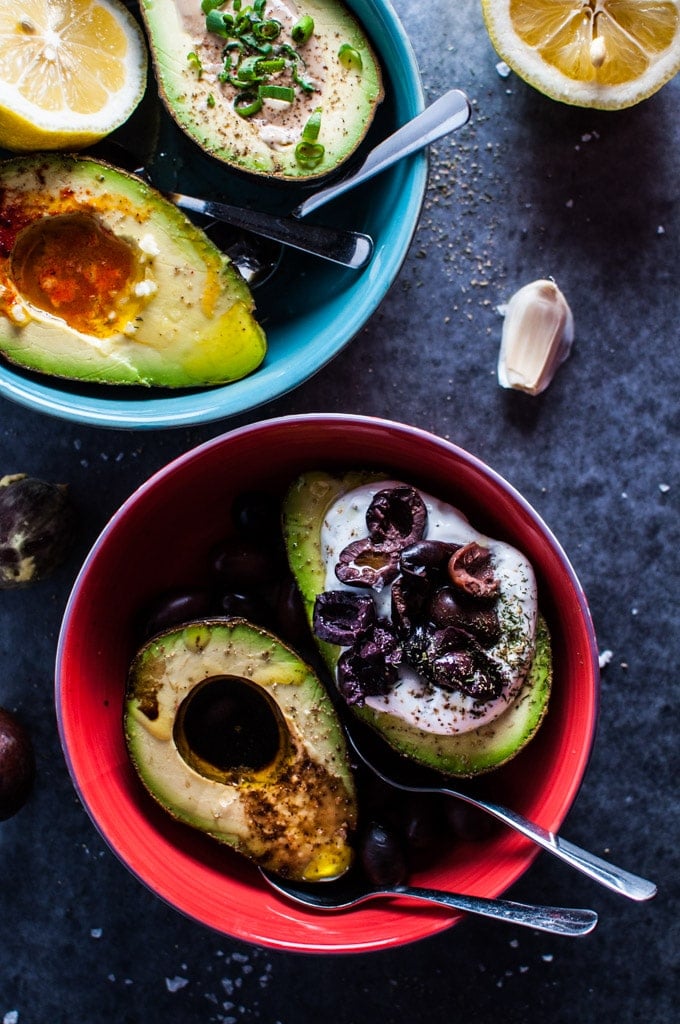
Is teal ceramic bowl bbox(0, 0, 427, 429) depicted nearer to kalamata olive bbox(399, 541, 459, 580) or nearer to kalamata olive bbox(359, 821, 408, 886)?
kalamata olive bbox(399, 541, 459, 580)

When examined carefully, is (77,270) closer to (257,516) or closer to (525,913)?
(257,516)

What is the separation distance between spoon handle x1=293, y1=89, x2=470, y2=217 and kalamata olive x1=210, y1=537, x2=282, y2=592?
1.32 feet

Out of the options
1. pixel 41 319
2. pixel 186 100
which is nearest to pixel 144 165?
pixel 186 100

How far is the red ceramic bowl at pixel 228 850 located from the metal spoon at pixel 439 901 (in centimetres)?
1

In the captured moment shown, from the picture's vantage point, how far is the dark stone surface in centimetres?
115

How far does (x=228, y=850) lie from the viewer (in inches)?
40.5

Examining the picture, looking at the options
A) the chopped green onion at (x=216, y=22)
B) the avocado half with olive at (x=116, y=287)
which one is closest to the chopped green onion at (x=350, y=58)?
the chopped green onion at (x=216, y=22)

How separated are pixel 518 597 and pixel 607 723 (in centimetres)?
30

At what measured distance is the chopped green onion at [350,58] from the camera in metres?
0.99

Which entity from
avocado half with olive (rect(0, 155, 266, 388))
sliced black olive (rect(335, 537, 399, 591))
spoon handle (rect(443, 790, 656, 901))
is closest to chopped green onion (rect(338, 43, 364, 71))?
avocado half with olive (rect(0, 155, 266, 388))

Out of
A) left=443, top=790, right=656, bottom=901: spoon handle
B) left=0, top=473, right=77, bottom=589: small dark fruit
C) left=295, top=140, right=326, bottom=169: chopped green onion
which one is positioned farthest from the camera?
left=0, top=473, right=77, bottom=589: small dark fruit

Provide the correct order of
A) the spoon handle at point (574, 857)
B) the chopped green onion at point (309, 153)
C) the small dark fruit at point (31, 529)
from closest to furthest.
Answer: the spoon handle at point (574, 857)
the chopped green onion at point (309, 153)
the small dark fruit at point (31, 529)

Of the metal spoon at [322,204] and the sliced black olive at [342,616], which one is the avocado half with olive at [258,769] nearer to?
the sliced black olive at [342,616]

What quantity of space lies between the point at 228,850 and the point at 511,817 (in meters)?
0.31
